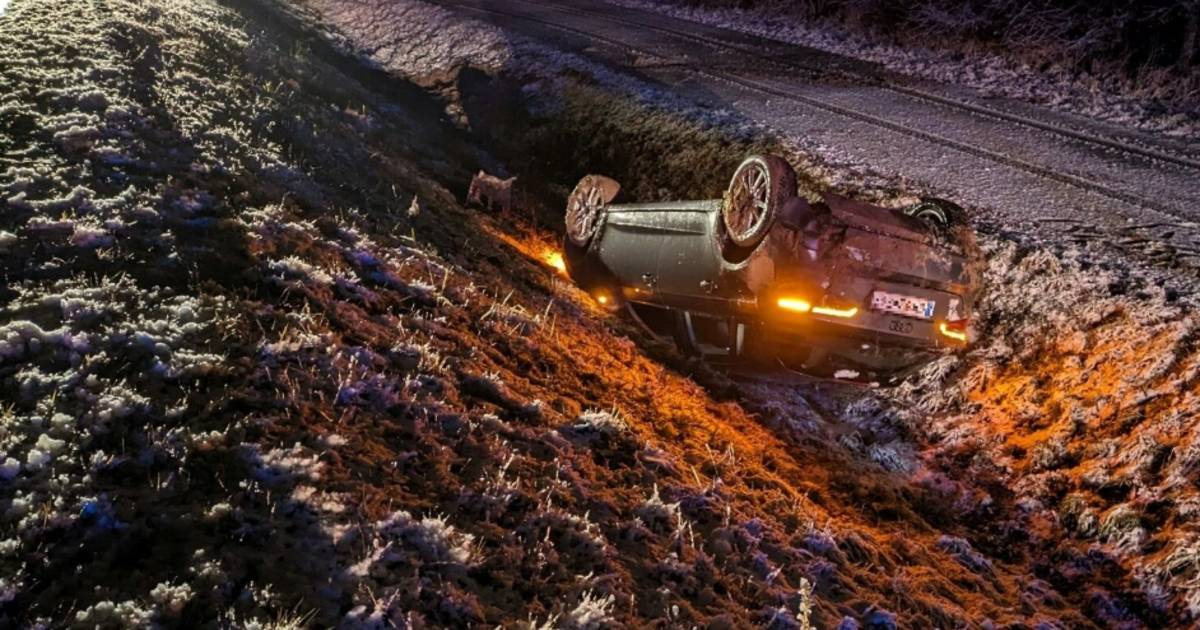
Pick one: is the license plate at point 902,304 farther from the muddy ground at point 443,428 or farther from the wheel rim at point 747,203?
the muddy ground at point 443,428

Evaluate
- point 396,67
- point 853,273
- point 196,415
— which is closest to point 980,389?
point 853,273

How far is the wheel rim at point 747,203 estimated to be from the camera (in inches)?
259

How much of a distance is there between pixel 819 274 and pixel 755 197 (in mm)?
938

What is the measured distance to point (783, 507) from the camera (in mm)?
5566

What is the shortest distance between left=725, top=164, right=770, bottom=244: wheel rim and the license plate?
4.21 feet

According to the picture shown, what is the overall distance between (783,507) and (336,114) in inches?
432

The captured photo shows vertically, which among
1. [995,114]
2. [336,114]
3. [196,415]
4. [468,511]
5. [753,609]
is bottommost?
[753,609]

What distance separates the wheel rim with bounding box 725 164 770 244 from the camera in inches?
259

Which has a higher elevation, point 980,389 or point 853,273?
point 853,273

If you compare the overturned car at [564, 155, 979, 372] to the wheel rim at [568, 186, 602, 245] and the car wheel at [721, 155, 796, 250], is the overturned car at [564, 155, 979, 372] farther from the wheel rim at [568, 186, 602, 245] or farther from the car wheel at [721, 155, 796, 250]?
the wheel rim at [568, 186, 602, 245]

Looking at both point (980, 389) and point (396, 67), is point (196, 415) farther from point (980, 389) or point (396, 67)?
point (396, 67)

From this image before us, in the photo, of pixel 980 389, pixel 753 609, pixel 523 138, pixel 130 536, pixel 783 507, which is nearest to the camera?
pixel 130 536

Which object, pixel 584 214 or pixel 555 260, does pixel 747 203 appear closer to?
pixel 584 214

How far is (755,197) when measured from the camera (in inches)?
264
